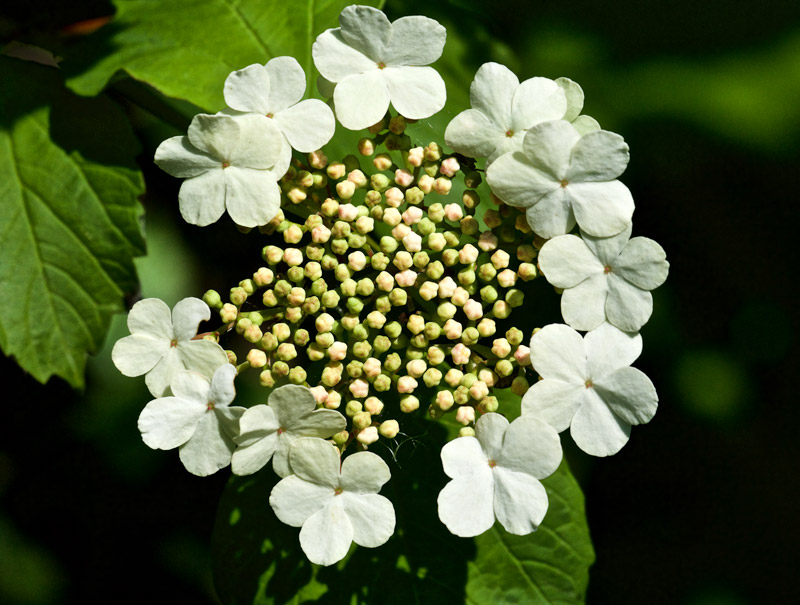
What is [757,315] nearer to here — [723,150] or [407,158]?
[723,150]

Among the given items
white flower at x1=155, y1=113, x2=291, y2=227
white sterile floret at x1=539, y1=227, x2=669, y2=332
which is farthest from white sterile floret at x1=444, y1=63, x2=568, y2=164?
white flower at x1=155, y1=113, x2=291, y2=227

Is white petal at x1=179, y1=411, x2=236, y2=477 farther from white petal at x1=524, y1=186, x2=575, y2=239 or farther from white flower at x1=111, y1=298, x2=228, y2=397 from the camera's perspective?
white petal at x1=524, y1=186, x2=575, y2=239

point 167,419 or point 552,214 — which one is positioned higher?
point 552,214

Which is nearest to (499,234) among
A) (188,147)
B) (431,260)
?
(431,260)

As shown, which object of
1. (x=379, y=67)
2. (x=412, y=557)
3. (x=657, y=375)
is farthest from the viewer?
(x=657, y=375)

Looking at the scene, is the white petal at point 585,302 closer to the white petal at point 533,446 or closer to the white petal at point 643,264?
the white petal at point 643,264

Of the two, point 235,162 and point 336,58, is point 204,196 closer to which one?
point 235,162

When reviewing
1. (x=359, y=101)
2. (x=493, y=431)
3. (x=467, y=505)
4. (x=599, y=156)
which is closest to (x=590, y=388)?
(x=493, y=431)
